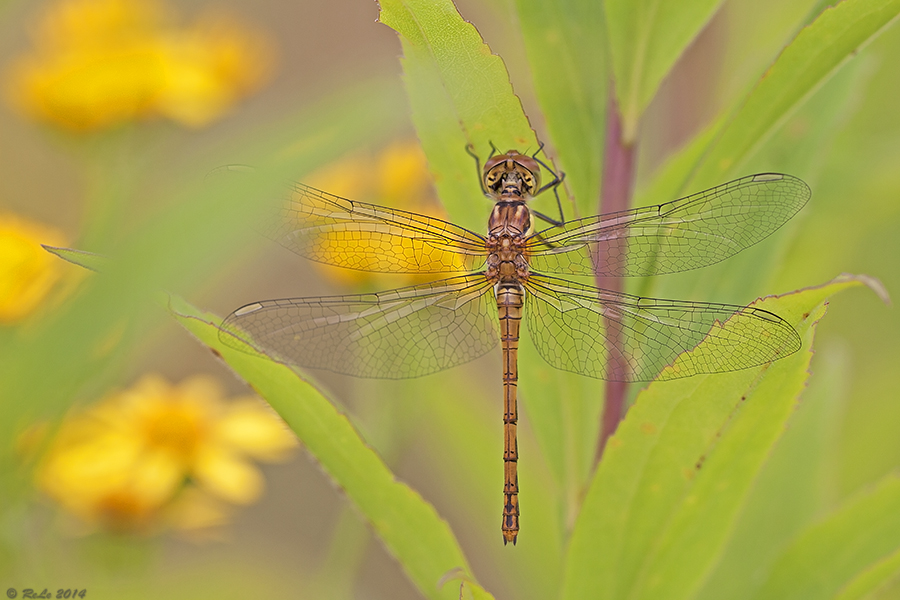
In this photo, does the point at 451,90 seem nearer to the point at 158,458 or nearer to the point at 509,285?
the point at 509,285

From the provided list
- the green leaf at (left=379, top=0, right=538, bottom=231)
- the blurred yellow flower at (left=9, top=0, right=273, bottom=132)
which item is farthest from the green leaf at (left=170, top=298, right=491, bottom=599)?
the blurred yellow flower at (left=9, top=0, right=273, bottom=132)

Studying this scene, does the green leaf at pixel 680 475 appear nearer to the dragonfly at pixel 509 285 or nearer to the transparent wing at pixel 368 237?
the dragonfly at pixel 509 285

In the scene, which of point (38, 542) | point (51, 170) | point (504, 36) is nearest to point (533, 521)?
point (38, 542)

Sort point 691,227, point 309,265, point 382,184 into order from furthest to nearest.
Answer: point 309,265, point 382,184, point 691,227

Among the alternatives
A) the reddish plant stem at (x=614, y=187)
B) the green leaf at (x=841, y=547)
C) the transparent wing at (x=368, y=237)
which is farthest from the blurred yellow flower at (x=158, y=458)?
the green leaf at (x=841, y=547)

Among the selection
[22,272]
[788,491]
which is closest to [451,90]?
[22,272]

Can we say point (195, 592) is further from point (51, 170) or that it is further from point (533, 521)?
point (51, 170)

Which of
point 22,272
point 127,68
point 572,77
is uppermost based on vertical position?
point 127,68
